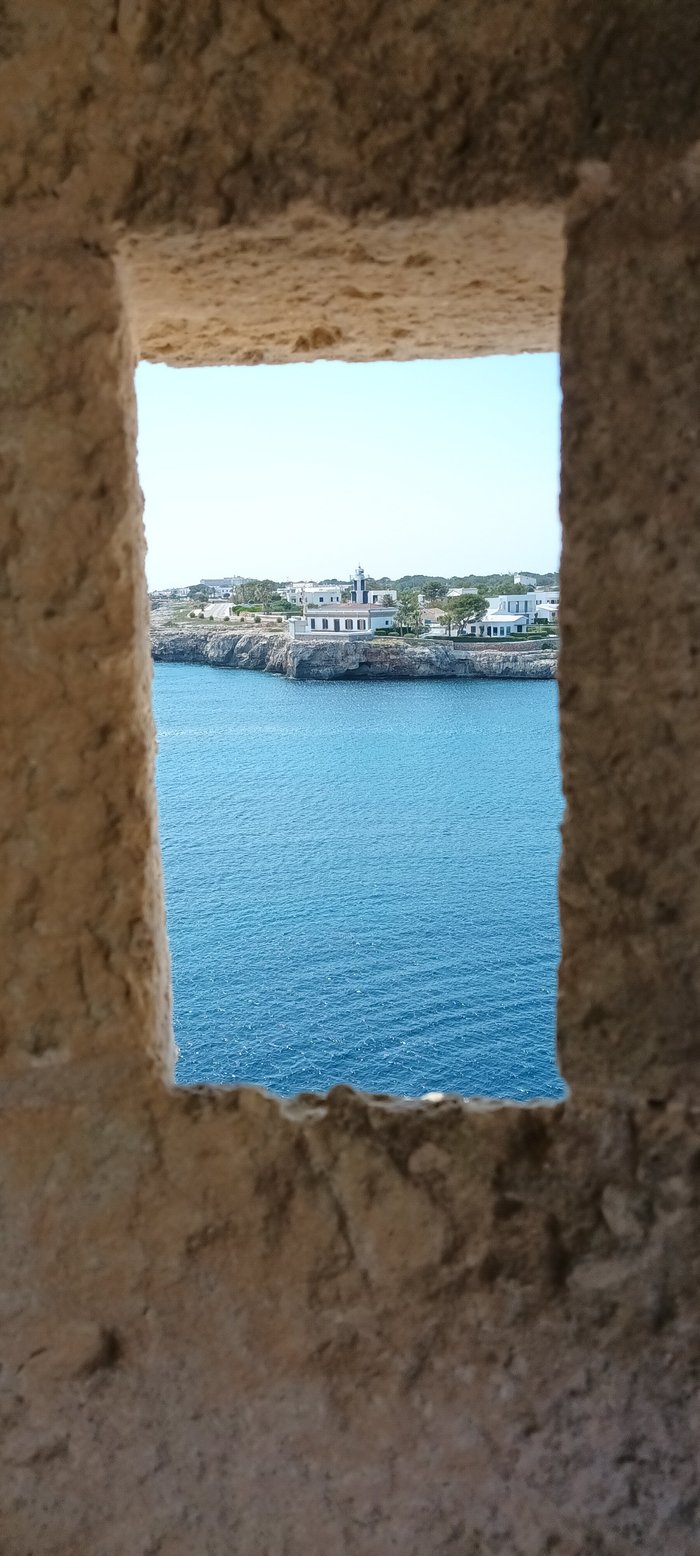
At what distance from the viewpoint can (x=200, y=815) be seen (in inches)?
1069

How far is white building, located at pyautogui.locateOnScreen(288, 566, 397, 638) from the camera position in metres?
23.8

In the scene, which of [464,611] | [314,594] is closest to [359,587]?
[314,594]

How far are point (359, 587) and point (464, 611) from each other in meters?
7.13

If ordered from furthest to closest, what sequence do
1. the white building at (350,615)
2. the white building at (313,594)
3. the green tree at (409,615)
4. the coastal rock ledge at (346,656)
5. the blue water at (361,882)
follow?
the white building at (313,594) < the white building at (350,615) < the green tree at (409,615) < the coastal rock ledge at (346,656) < the blue water at (361,882)

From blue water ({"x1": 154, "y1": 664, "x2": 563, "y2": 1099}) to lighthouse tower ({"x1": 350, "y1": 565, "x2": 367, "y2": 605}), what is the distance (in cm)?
283

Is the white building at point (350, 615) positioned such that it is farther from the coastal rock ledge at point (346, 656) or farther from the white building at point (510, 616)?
the white building at point (510, 616)

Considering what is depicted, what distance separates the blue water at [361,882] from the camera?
17.5 m

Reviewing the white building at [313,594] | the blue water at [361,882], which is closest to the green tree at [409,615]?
the blue water at [361,882]

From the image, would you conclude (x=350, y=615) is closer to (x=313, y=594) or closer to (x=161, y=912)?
(x=313, y=594)

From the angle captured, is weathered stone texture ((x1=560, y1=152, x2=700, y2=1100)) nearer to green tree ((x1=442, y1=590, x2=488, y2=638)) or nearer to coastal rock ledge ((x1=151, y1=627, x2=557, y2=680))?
coastal rock ledge ((x1=151, y1=627, x2=557, y2=680))

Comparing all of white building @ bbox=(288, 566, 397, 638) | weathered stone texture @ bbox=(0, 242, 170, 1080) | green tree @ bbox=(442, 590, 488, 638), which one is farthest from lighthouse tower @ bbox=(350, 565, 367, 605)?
weathered stone texture @ bbox=(0, 242, 170, 1080)

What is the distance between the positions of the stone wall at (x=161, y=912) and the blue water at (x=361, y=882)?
11.7m

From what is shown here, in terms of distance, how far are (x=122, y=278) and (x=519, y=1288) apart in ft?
4.77

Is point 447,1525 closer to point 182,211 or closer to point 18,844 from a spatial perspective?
point 18,844
